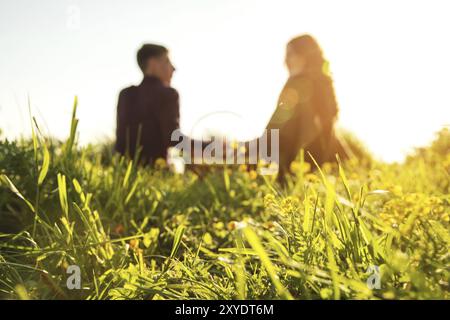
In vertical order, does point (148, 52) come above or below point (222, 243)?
above

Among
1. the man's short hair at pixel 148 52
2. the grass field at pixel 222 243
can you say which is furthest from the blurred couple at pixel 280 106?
the grass field at pixel 222 243

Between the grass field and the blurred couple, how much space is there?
98.7 inches

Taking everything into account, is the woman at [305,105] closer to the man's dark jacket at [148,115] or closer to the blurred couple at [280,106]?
the blurred couple at [280,106]

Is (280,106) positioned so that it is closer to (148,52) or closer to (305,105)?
(305,105)

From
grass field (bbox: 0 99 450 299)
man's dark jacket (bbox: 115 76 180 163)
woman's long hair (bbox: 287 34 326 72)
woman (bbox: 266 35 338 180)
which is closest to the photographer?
grass field (bbox: 0 99 450 299)

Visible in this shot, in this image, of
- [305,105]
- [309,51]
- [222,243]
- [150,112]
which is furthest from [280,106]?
[222,243]

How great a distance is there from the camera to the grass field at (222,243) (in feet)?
4.19

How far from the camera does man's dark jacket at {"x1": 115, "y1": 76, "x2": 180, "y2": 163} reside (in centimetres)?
581

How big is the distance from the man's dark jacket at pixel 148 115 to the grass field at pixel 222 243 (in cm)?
246

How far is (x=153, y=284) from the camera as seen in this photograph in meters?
1.51

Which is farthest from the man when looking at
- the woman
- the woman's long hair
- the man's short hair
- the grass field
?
the grass field

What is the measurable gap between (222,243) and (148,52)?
3.98 metres

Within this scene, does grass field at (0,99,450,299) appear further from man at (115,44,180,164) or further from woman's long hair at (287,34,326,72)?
woman's long hair at (287,34,326,72)

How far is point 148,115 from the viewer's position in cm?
589
